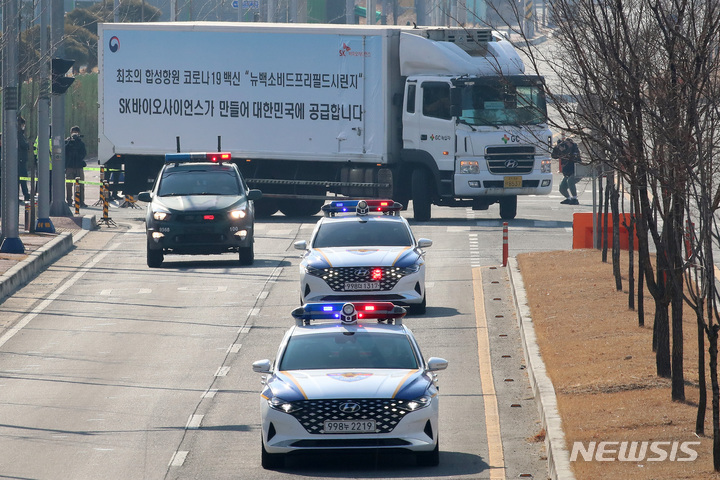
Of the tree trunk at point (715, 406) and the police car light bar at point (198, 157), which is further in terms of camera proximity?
the police car light bar at point (198, 157)

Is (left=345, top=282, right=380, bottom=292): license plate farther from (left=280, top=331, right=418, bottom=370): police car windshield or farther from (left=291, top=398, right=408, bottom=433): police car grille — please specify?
(left=291, top=398, right=408, bottom=433): police car grille

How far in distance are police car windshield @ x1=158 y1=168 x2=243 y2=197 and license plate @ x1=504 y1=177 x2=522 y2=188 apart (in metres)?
8.01

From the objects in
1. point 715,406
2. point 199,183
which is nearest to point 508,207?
point 199,183

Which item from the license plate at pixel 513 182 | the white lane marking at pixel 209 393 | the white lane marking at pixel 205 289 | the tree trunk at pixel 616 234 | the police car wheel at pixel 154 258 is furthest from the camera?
the license plate at pixel 513 182

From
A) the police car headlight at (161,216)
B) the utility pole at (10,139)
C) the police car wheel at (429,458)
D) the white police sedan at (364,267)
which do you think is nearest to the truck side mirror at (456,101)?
the police car headlight at (161,216)

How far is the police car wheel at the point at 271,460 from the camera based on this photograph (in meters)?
11.5

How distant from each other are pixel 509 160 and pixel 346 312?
19489mm

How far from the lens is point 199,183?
84.8ft

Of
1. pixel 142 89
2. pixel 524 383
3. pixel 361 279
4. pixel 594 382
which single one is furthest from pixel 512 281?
pixel 142 89

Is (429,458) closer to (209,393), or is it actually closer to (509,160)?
(209,393)

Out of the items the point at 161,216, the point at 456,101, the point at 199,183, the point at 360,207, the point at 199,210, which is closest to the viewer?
the point at 360,207

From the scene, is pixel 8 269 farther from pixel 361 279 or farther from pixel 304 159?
pixel 304 159

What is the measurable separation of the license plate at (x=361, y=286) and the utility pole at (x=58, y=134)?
48.9 ft

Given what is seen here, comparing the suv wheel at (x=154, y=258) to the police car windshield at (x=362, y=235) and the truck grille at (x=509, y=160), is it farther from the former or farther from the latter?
the truck grille at (x=509, y=160)
